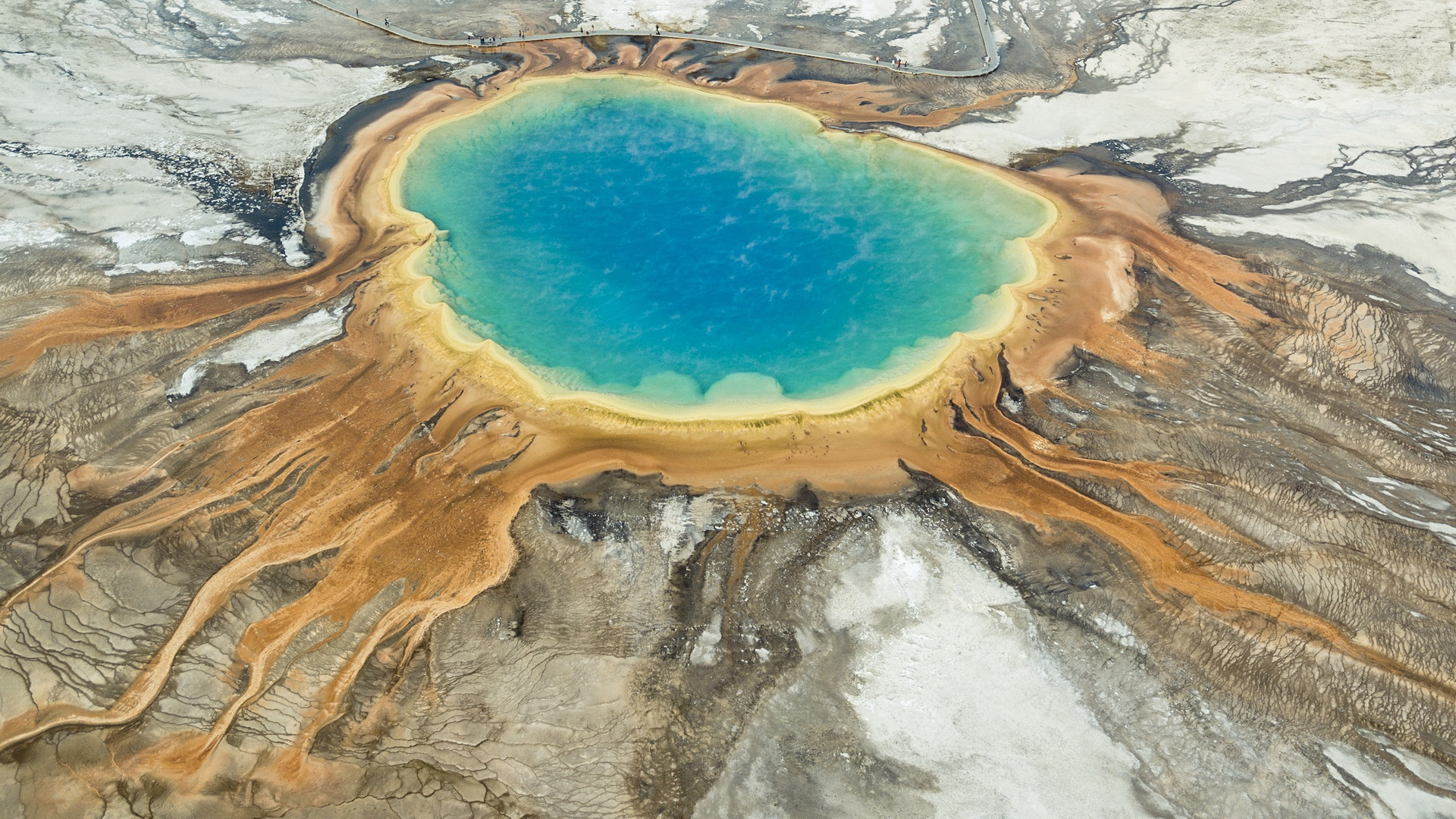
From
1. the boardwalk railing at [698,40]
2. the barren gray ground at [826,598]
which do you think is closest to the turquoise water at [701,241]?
the barren gray ground at [826,598]

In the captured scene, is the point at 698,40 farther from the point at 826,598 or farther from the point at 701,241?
the point at 826,598

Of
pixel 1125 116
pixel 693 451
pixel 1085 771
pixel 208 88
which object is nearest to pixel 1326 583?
pixel 1085 771

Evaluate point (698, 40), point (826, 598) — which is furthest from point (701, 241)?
point (698, 40)

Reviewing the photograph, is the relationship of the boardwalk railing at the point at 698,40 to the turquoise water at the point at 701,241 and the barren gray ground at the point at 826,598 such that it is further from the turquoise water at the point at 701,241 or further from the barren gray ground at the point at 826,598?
the barren gray ground at the point at 826,598

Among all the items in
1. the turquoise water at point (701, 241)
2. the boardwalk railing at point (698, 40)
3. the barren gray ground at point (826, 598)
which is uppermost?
the boardwalk railing at point (698, 40)

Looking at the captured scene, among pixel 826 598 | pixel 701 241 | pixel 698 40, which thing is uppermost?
pixel 698 40

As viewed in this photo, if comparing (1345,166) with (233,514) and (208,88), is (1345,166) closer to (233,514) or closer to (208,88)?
(233,514)
